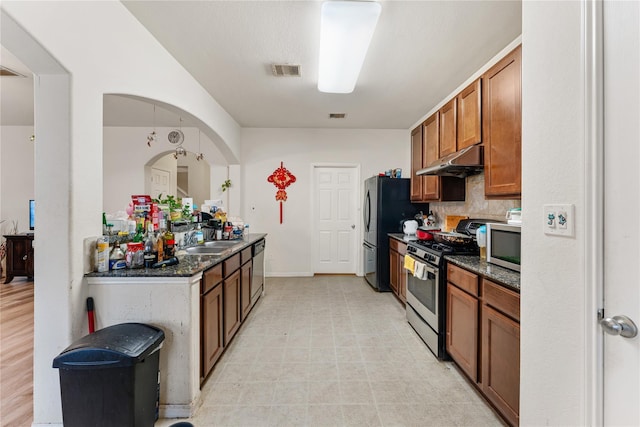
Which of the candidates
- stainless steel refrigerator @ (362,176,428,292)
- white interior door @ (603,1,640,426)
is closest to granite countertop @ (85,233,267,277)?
white interior door @ (603,1,640,426)

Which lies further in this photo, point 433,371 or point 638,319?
point 433,371

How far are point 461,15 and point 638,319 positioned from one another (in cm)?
203

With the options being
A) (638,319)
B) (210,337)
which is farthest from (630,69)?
(210,337)

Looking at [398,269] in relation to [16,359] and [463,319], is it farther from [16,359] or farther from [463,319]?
[16,359]

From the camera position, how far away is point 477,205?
3105 millimetres

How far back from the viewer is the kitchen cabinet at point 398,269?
344 cm

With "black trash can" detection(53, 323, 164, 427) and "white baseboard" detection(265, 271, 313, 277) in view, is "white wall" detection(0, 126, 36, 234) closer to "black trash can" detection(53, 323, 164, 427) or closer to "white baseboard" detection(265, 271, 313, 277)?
"white baseboard" detection(265, 271, 313, 277)

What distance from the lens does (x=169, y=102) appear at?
2422 millimetres

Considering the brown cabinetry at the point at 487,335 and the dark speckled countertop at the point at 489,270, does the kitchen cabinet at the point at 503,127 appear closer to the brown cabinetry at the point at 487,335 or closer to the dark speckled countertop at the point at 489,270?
the dark speckled countertop at the point at 489,270

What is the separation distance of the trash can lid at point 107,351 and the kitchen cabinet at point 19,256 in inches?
171

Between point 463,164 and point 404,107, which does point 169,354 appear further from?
point 404,107

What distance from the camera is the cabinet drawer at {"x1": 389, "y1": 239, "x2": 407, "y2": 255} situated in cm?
340

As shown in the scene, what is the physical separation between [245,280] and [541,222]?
2550 mm

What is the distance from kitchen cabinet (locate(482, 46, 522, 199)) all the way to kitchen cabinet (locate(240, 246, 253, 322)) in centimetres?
234
